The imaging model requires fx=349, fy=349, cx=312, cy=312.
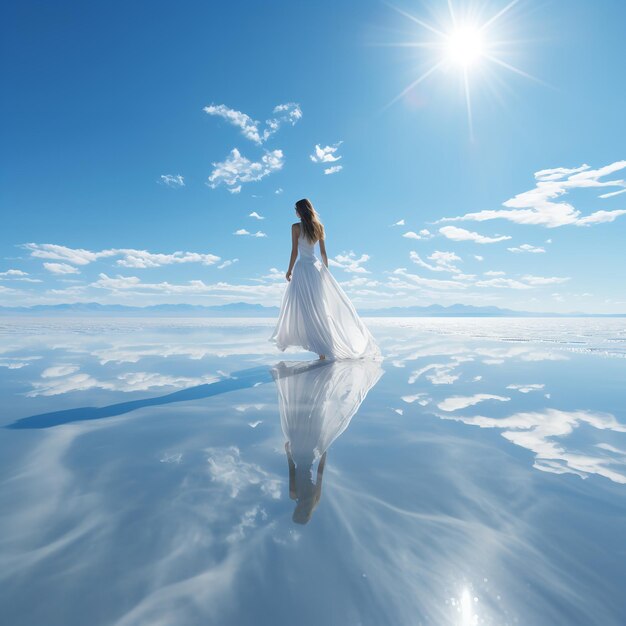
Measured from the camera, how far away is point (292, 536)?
1.45 meters

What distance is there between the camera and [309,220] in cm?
640

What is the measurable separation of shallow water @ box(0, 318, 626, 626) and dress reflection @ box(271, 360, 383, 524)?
21 millimetres

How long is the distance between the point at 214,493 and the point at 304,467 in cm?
55

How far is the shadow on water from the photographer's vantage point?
118 inches

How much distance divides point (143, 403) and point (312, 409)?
176 cm

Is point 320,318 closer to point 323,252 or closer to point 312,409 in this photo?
point 323,252

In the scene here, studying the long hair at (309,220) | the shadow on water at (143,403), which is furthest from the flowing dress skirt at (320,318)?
the shadow on water at (143,403)

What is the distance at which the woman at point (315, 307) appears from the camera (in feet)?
21.2

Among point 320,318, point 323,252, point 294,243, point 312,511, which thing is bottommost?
point 312,511

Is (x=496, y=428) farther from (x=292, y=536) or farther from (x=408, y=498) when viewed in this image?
(x=292, y=536)

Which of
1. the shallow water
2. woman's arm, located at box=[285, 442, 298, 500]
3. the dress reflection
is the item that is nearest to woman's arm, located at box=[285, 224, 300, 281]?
the dress reflection

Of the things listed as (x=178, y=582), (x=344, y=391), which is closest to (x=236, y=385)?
(x=344, y=391)

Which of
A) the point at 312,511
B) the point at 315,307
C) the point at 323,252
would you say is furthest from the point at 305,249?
the point at 312,511

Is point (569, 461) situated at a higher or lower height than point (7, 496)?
lower
